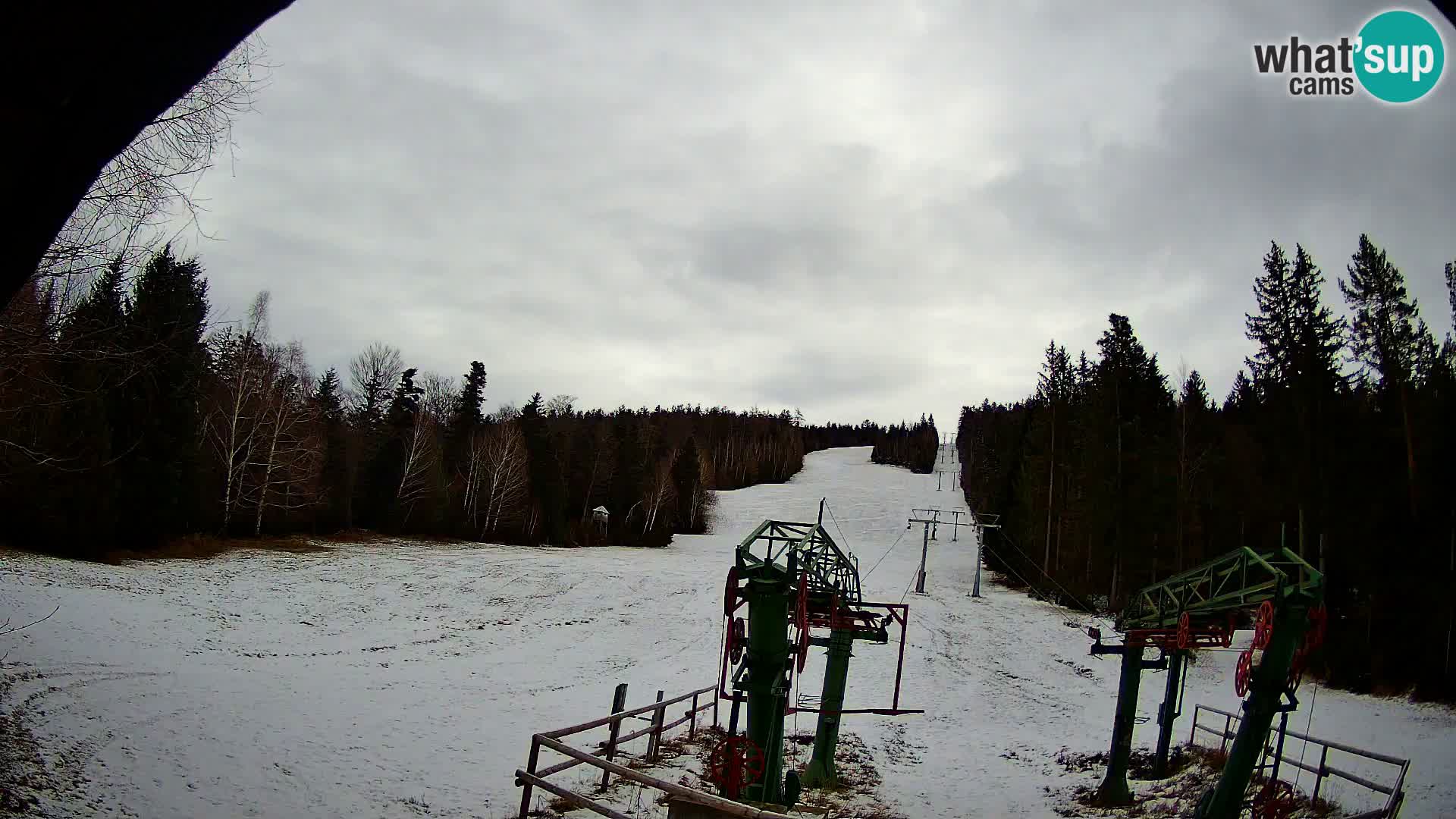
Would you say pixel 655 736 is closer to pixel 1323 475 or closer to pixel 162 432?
pixel 1323 475

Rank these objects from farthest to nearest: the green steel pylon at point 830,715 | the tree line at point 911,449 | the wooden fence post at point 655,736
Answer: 1. the tree line at point 911,449
2. the green steel pylon at point 830,715
3. the wooden fence post at point 655,736

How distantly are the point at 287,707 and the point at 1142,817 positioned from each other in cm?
1890

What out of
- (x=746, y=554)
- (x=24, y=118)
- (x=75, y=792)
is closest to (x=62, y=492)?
(x=75, y=792)

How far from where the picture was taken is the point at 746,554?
38.8 feet

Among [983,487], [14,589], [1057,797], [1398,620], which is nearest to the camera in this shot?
[1057,797]

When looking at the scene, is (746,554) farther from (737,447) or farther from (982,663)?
(737,447)

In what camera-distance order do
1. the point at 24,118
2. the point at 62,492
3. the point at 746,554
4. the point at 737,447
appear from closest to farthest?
the point at 24,118
the point at 746,554
the point at 62,492
the point at 737,447

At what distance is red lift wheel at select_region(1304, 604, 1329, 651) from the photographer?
10.9m

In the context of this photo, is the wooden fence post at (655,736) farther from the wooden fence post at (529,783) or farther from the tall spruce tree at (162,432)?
the tall spruce tree at (162,432)

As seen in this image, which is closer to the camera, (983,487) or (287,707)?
(287,707)

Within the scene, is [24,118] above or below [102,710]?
above

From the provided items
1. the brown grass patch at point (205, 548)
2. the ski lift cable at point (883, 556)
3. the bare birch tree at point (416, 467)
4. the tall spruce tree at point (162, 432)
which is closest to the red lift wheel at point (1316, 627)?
the ski lift cable at point (883, 556)

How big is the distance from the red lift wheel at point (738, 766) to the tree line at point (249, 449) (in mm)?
9381

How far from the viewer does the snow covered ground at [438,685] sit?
12.7 metres
